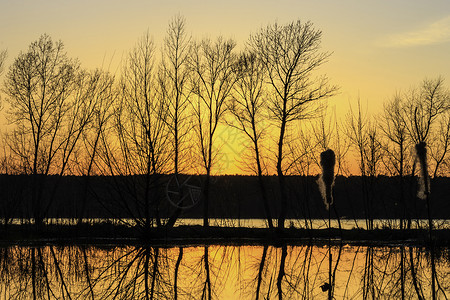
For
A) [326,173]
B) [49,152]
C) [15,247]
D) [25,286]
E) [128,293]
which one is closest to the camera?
[128,293]

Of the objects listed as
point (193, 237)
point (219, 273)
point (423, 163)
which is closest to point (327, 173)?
point (423, 163)

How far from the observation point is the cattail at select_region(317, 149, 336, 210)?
25.9m

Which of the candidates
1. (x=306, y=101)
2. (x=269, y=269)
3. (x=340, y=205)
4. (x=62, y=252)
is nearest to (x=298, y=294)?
(x=269, y=269)

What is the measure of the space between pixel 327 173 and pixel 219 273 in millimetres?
10696

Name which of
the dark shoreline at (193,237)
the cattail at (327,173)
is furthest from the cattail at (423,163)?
the dark shoreline at (193,237)

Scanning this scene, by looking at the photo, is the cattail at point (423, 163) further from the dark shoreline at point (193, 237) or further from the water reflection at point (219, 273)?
the dark shoreline at point (193, 237)

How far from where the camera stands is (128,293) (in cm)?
1240

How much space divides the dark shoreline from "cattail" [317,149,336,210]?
2613mm

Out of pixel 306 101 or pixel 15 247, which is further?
pixel 306 101

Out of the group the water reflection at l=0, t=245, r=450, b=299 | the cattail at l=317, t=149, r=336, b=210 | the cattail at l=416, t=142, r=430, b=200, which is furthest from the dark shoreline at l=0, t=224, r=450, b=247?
the cattail at l=416, t=142, r=430, b=200

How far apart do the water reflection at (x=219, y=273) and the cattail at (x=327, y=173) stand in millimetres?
2778

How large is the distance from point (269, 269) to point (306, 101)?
20622 millimetres

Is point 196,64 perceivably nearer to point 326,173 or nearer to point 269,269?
point 326,173

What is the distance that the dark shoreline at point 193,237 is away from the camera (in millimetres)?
26938
